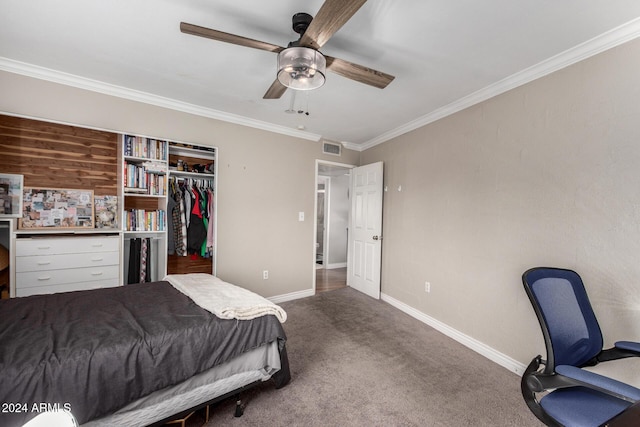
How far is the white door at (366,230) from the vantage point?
3.89m

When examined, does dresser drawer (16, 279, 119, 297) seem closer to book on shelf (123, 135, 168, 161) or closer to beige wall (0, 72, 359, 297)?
beige wall (0, 72, 359, 297)

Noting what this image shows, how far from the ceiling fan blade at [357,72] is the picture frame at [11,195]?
2.85m

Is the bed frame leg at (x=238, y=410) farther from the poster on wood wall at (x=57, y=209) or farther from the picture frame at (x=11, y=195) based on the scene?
the picture frame at (x=11, y=195)

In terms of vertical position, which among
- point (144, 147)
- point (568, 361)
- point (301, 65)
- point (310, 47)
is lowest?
point (568, 361)

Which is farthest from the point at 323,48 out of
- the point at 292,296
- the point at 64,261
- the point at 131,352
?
the point at 292,296

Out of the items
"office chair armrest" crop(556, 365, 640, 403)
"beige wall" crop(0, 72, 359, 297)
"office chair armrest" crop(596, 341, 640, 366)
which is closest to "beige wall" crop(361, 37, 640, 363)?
"office chair armrest" crop(596, 341, 640, 366)

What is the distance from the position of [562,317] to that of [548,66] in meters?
1.85

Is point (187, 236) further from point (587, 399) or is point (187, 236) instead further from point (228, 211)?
point (587, 399)

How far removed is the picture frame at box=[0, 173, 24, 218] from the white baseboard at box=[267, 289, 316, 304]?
267 cm

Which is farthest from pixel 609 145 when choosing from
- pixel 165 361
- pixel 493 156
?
pixel 165 361

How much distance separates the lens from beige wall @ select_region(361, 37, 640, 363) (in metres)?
1.68

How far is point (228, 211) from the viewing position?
10.8 ft

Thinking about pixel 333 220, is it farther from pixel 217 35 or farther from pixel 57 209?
pixel 217 35

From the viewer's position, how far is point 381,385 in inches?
78.8
